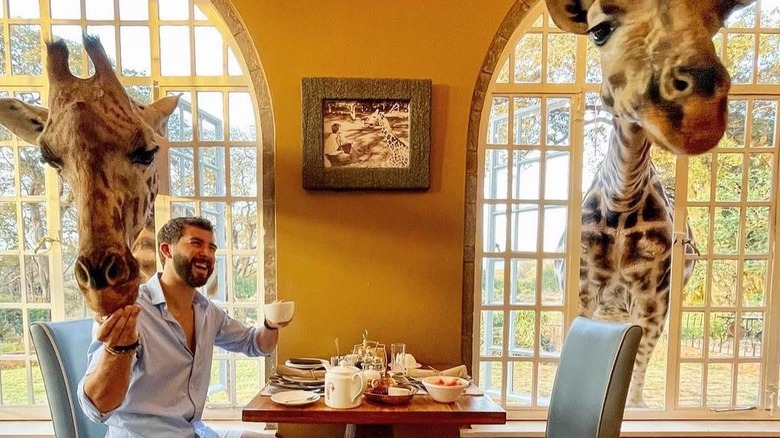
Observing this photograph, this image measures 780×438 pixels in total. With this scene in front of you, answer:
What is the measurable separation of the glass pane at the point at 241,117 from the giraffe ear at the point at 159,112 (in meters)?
0.51

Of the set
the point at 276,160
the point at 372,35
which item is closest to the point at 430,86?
the point at 372,35

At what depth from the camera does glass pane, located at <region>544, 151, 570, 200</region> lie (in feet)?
7.42

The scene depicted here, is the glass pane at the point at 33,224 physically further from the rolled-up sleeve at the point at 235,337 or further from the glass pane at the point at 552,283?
the glass pane at the point at 552,283

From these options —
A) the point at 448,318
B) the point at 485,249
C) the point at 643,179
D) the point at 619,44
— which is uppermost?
the point at 619,44

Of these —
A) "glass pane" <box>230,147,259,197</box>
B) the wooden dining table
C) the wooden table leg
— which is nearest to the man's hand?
the wooden dining table

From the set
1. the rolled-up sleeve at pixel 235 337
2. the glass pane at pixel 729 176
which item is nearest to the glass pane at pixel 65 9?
the rolled-up sleeve at pixel 235 337

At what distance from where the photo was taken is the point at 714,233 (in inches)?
90.0

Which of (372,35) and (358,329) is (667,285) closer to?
(358,329)

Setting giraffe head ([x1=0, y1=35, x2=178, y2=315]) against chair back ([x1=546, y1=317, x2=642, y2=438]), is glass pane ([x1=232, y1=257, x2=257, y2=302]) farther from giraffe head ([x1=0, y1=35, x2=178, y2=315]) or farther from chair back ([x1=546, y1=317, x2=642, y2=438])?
chair back ([x1=546, y1=317, x2=642, y2=438])

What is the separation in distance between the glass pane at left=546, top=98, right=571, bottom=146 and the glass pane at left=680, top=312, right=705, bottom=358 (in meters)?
1.12

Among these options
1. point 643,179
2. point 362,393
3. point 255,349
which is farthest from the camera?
A: point 643,179

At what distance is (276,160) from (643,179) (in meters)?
1.79

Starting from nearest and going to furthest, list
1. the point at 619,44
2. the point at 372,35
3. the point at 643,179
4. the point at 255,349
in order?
the point at 619,44, the point at 255,349, the point at 372,35, the point at 643,179

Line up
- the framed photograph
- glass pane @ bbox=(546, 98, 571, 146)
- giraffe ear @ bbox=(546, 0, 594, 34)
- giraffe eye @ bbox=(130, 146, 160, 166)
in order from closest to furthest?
giraffe eye @ bbox=(130, 146, 160, 166), giraffe ear @ bbox=(546, 0, 594, 34), the framed photograph, glass pane @ bbox=(546, 98, 571, 146)
